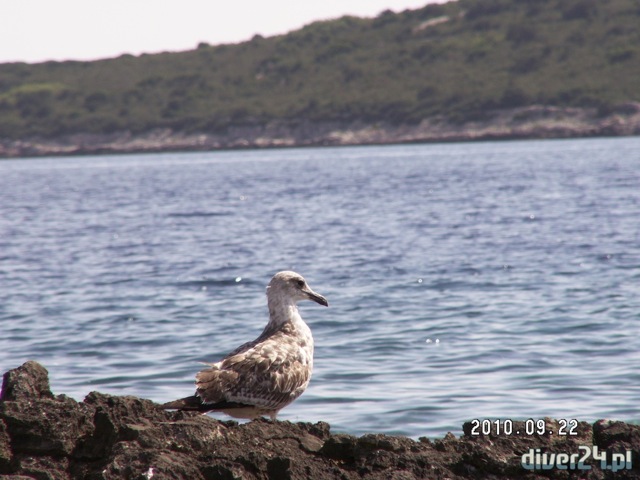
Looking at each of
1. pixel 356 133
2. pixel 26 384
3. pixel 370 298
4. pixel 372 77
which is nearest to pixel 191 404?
pixel 26 384

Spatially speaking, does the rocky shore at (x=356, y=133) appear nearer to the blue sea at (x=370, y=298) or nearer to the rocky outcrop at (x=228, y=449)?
the blue sea at (x=370, y=298)

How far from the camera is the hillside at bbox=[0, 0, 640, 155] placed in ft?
454

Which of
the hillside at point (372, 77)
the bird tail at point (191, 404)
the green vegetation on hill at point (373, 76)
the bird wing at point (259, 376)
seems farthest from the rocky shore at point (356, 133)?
the bird tail at point (191, 404)

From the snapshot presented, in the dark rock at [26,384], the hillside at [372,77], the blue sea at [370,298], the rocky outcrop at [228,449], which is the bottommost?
the blue sea at [370,298]

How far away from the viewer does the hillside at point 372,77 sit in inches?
5453

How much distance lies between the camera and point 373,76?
16312cm

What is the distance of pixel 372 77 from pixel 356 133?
24298 mm

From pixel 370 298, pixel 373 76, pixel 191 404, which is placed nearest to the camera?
pixel 191 404

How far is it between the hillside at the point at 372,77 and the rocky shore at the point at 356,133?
79 cm

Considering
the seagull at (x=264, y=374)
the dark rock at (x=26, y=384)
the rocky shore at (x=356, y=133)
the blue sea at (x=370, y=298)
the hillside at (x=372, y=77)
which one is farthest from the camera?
the hillside at (x=372, y=77)

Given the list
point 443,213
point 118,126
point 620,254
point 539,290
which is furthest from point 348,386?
point 118,126

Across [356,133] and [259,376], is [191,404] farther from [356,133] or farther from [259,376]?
[356,133]

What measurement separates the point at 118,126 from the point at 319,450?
150333 millimetres

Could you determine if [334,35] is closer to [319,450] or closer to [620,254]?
[620,254]
